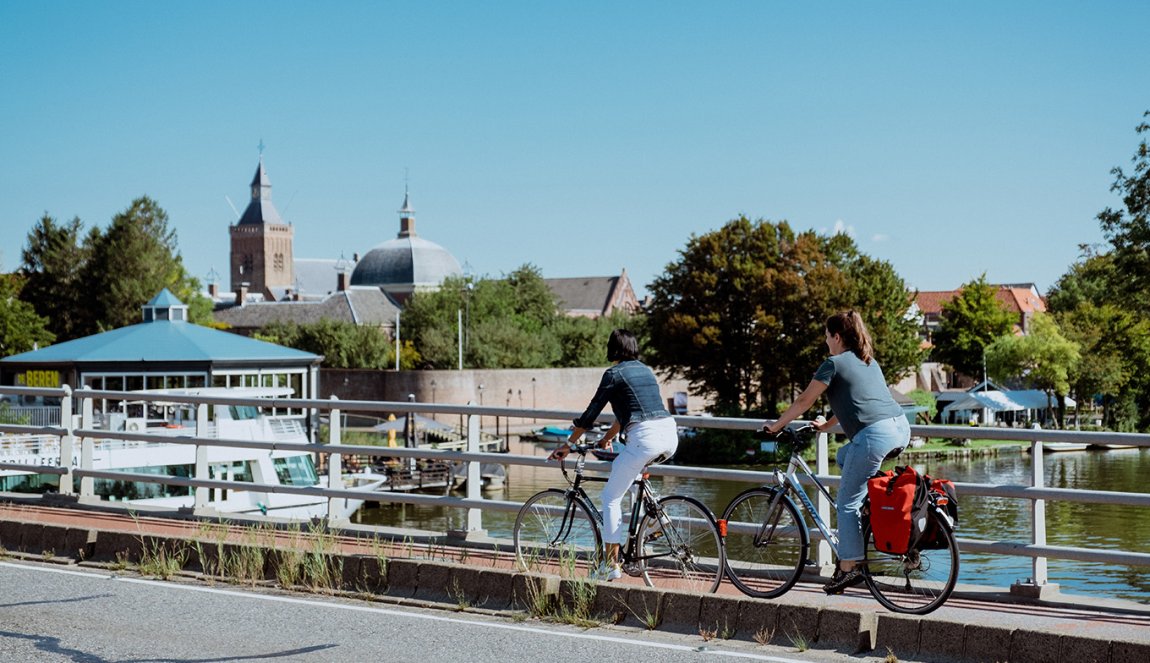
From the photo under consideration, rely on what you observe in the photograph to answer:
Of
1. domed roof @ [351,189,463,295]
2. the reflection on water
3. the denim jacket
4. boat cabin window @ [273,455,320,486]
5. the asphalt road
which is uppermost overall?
domed roof @ [351,189,463,295]

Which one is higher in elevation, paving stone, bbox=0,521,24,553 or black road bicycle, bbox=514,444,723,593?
black road bicycle, bbox=514,444,723,593

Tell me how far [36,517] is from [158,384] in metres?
45.7

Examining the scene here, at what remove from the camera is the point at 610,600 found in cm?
797

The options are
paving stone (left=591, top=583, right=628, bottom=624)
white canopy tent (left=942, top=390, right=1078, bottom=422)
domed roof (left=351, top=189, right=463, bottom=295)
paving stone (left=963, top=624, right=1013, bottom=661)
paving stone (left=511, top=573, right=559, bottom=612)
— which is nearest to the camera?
paving stone (left=963, top=624, right=1013, bottom=661)

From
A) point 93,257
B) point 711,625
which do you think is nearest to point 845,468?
point 711,625

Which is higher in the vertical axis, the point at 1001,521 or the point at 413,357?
the point at 413,357

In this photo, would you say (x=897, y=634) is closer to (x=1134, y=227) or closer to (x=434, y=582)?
(x=434, y=582)

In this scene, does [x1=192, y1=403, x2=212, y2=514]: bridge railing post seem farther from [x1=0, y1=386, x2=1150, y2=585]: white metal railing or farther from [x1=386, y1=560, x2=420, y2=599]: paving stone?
Answer: [x1=386, y1=560, x2=420, y2=599]: paving stone

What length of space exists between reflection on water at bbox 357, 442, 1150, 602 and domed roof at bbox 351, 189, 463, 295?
270ft

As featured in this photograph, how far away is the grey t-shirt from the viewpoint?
7496 mm

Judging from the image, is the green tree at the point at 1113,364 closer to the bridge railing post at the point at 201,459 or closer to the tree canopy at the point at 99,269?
the tree canopy at the point at 99,269

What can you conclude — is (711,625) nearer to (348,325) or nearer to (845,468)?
(845,468)

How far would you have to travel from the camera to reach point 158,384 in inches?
2201

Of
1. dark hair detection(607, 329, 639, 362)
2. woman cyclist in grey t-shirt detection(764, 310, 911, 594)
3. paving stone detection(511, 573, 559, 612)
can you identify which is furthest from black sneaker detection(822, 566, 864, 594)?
dark hair detection(607, 329, 639, 362)
